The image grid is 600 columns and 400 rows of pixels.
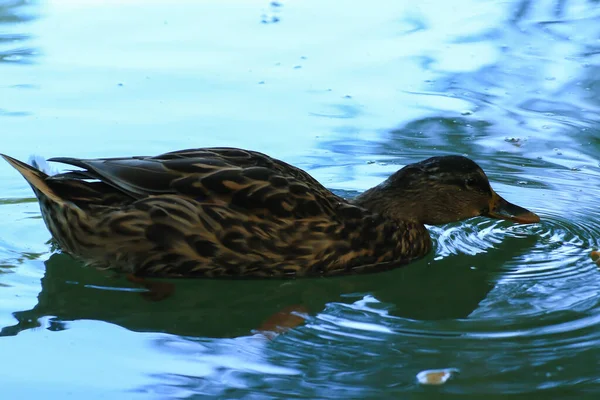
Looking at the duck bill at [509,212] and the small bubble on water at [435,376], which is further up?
the duck bill at [509,212]

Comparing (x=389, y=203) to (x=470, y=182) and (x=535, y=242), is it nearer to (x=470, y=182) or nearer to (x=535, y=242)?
(x=470, y=182)

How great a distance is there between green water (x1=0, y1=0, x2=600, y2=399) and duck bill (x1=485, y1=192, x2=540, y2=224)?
159mm

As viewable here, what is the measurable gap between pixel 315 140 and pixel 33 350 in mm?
3356

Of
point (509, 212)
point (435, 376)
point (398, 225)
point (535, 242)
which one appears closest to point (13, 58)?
point (398, 225)

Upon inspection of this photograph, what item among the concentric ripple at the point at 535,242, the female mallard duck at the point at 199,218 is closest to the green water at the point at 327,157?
the concentric ripple at the point at 535,242

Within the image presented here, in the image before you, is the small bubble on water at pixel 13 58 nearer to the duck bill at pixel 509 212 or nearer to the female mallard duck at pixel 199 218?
the female mallard duck at pixel 199 218

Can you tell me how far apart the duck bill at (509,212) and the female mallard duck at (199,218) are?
2.78 ft

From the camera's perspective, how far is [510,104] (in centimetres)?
855

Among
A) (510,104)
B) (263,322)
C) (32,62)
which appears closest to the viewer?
(263,322)

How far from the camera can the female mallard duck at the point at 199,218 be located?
562 centimetres

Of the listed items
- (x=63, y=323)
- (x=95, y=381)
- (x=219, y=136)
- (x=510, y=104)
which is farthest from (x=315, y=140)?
(x=95, y=381)

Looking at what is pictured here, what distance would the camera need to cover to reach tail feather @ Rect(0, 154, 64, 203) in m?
5.66

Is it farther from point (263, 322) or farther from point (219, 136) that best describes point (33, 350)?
point (219, 136)

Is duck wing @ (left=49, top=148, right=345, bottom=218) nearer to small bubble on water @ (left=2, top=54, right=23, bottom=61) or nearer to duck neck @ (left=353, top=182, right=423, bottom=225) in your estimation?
duck neck @ (left=353, top=182, right=423, bottom=225)
